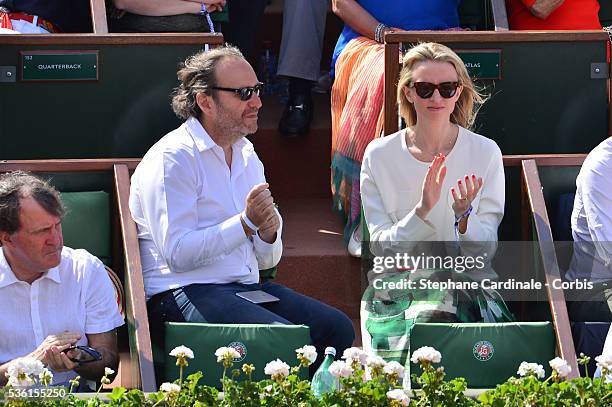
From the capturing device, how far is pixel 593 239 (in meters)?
4.71

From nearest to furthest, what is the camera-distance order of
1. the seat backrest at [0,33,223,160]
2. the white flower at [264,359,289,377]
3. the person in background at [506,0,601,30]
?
1. the white flower at [264,359,289,377]
2. the seat backrest at [0,33,223,160]
3. the person in background at [506,0,601,30]

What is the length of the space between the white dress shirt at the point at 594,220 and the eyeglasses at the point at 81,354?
1.68 metres

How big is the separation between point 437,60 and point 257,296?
107 cm

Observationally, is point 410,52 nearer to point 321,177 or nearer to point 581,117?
point 581,117

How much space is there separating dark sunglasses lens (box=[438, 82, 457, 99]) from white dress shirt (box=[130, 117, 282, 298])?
0.71 metres

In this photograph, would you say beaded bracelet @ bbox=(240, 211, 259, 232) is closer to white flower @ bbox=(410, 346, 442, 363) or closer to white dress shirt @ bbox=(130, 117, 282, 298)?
white dress shirt @ bbox=(130, 117, 282, 298)

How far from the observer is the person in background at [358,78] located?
223 inches

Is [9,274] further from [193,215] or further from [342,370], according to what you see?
[342,370]

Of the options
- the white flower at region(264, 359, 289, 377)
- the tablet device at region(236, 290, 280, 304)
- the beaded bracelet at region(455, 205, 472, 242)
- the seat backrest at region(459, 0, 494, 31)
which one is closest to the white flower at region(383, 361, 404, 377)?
the white flower at region(264, 359, 289, 377)

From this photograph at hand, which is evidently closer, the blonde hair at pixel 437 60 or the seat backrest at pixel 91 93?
the blonde hair at pixel 437 60

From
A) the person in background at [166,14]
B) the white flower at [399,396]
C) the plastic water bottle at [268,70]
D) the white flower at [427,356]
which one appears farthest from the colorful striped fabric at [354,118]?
the white flower at [399,396]

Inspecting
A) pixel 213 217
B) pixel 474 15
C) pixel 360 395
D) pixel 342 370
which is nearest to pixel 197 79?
pixel 213 217

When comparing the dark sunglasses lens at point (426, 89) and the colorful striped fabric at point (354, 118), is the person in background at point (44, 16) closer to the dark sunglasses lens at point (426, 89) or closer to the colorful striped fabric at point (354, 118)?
the colorful striped fabric at point (354, 118)

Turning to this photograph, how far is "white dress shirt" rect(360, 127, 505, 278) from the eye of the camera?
463cm
